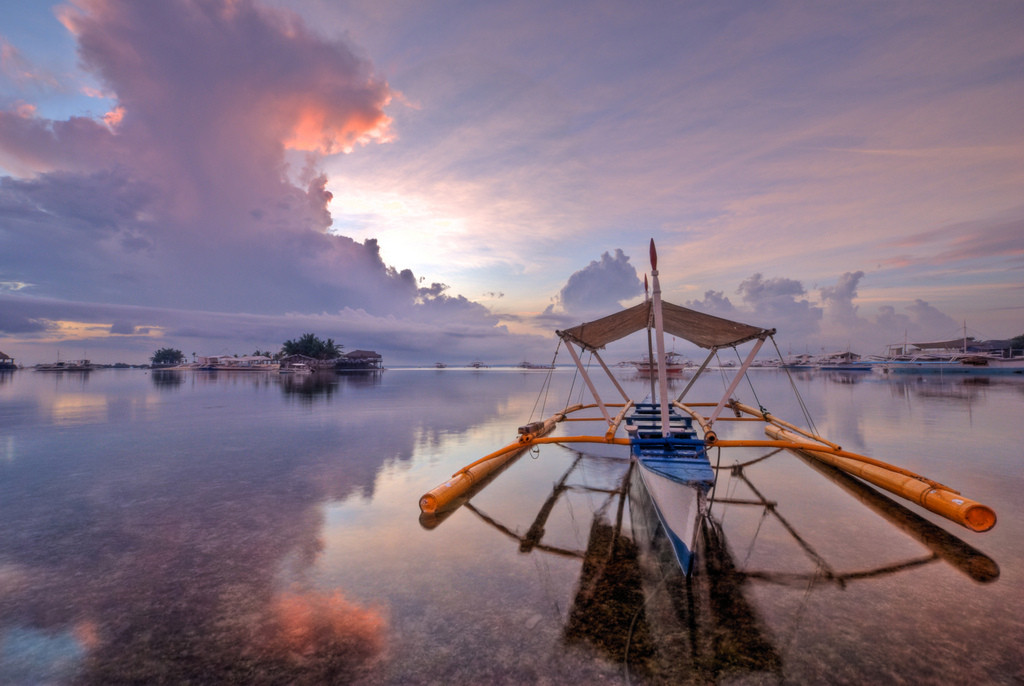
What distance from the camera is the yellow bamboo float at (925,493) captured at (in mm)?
7000

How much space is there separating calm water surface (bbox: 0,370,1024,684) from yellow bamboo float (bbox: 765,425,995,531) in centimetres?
62

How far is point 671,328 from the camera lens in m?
16.4

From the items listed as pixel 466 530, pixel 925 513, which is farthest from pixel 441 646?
pixel 925 513

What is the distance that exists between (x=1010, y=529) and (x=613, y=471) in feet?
27.6

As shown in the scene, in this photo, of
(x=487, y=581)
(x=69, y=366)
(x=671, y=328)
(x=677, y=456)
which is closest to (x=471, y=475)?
(x=487, y=581)

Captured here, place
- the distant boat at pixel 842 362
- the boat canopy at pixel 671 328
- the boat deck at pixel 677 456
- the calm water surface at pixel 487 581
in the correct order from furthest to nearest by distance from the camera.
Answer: the distant boat at pixel 842 362 < the boat canopy at pixel 671 328 < the boat deck at pixel 677 456 < the calm water surface at pixel 487 581

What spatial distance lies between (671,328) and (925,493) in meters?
9.17

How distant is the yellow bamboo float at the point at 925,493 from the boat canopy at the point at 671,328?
4.03 meters

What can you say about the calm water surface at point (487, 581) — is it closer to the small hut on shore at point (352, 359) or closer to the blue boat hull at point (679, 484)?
the blue boat hull at point (679, 484)

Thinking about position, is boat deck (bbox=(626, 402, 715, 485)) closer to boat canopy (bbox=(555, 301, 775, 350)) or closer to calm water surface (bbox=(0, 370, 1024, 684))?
calm water surface (bbox=(0, 370, 1024, 684))

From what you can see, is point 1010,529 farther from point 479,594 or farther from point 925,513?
point 479,594

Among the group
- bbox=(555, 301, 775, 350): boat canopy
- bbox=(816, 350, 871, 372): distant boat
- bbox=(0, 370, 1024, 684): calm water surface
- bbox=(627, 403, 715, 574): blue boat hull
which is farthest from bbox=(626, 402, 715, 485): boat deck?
bbox=(816, 350, 871, 372): distant boat

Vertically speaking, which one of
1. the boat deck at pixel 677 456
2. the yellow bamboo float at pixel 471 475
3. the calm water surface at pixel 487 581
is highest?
the boat deck at pixel 677 456

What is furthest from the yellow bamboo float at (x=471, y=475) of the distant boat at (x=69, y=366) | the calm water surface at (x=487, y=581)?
the distant boat at (x=69, y=366)
